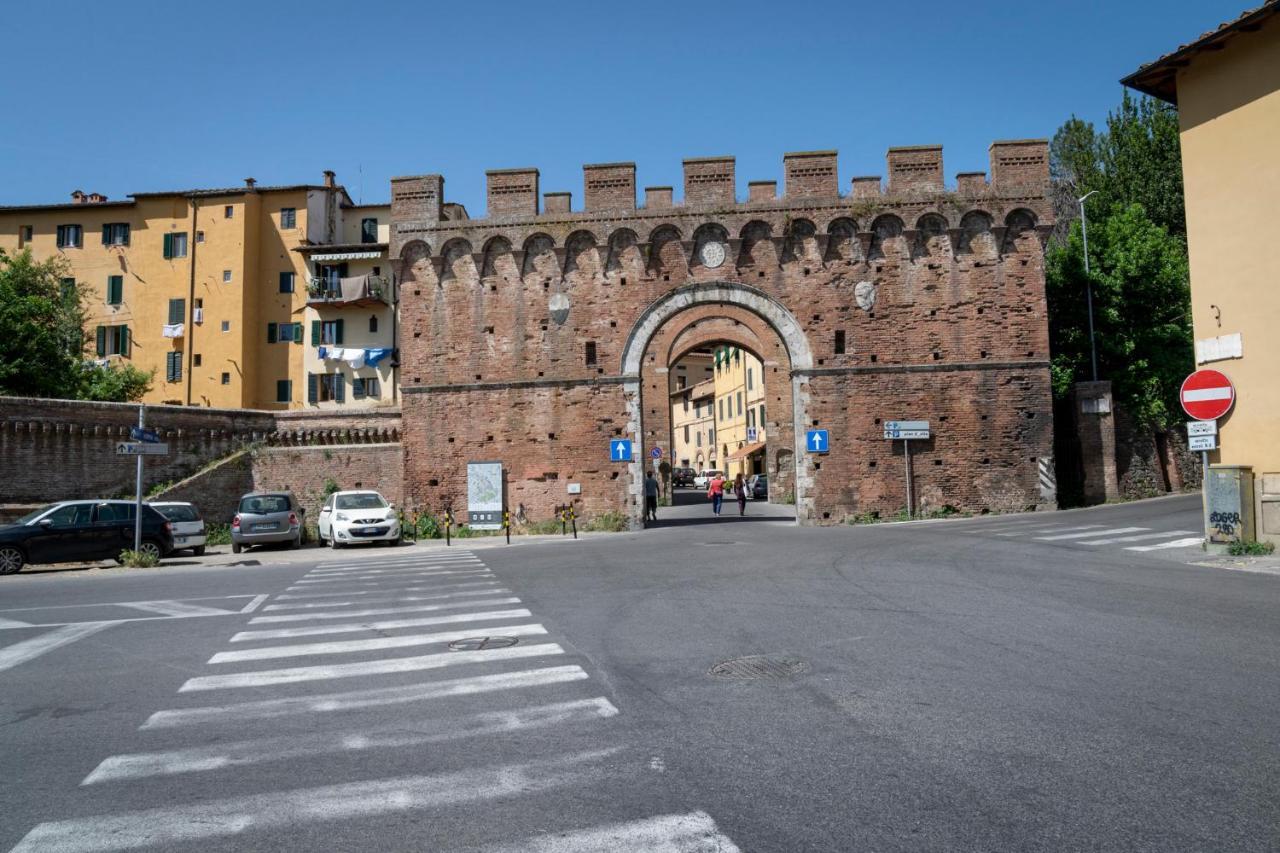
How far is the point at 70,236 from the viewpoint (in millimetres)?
45344

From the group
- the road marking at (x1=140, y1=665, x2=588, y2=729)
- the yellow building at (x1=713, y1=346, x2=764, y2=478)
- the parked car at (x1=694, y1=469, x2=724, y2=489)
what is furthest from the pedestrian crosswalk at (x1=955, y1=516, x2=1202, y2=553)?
the parked car at (x1=694, y1=469, x2=724, y2=489)

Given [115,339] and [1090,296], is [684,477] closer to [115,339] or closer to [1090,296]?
[115,339]

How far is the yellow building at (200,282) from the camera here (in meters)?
44.6

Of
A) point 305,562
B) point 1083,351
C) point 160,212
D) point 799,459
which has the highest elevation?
point 160,212

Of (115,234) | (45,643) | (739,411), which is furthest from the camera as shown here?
(739,411)

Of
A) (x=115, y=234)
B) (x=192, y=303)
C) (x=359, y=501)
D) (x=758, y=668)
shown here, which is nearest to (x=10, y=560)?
(x=359, y=501)

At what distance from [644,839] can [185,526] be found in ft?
71.4

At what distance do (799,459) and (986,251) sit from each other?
8.30 m

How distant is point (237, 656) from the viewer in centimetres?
746

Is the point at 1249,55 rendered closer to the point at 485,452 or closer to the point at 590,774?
the point at 590,774

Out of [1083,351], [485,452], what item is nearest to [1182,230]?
[1083,351]

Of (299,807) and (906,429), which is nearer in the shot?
(299,807)

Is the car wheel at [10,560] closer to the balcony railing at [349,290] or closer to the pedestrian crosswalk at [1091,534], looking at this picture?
the pedestrian crosswalk at [1091,534]

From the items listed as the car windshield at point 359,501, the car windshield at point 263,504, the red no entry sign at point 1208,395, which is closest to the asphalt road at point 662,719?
the red no entry sign at point 1208,395
